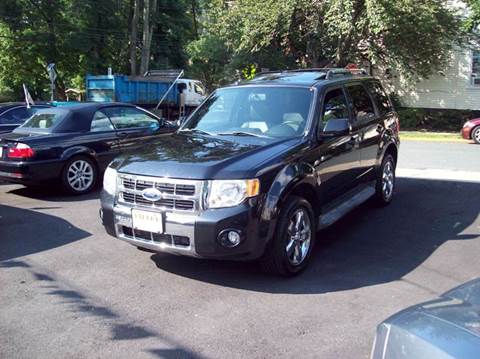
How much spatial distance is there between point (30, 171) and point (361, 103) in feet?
16.9

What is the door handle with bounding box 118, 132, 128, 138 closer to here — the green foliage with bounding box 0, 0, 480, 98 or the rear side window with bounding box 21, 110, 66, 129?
the rear side window with bounding box 21, 110, 66, 129

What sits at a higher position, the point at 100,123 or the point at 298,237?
the point at 100,123

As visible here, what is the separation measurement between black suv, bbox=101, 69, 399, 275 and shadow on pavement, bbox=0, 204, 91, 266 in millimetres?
1347

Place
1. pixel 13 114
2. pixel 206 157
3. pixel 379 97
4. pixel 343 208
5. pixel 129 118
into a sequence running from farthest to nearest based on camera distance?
pixel 13 114
pixel 129 118
pixel 379 97
pixel 343 208
pixel 206 157

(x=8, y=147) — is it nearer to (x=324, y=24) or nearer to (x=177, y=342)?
(x=177, y=342)

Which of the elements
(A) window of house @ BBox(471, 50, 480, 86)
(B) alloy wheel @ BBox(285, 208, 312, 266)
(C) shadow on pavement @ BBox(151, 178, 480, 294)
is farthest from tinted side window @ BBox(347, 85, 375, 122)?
(A) window of house @ BBox(471, 50, 480, 86)

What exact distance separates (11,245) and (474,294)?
16.8ft

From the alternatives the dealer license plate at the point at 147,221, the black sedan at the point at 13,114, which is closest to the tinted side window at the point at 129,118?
the black sedan at the point at 13,114

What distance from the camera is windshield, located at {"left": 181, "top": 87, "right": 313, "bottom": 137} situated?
18.1 feet

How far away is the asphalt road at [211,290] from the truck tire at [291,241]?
0.15m

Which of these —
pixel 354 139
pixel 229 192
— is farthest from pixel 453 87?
pixel 229 192

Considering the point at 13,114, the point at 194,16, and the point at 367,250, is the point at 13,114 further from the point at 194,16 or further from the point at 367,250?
the point at 194,16

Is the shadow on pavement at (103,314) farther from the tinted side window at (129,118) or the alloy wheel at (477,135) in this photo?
the alloy wheel at (477,135)

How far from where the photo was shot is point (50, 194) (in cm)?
878
